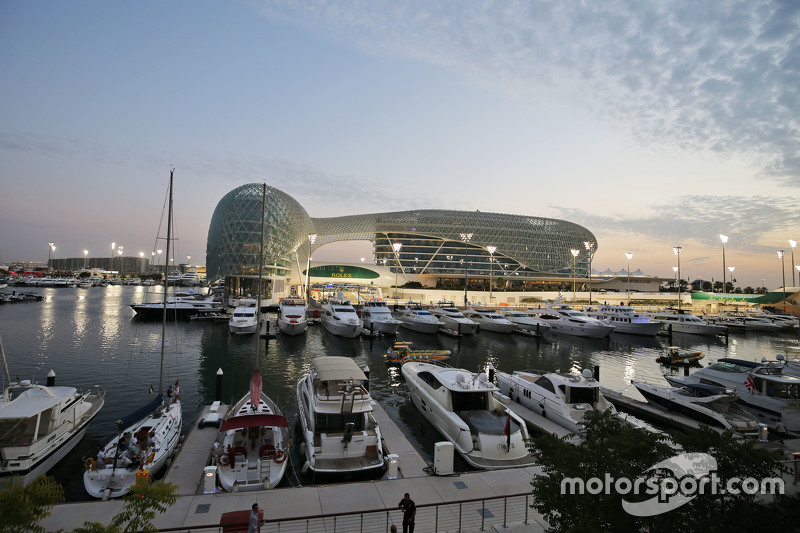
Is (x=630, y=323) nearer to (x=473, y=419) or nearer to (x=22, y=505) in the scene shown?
(x=473, y=419)

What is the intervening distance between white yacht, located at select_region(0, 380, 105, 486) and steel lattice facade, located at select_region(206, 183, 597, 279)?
77.0m

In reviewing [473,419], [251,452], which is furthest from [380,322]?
[251,452]

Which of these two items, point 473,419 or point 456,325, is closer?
point 473,419

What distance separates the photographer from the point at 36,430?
1302cm

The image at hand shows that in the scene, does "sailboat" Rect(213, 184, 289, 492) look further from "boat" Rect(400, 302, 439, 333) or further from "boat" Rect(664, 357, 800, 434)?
"boat" Rect(400, 302, 439, 333)

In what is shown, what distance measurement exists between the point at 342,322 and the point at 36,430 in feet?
96.7

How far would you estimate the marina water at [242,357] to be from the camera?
1925 cm

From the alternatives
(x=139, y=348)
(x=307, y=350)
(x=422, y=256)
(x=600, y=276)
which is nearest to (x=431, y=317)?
(x=307, y=350)

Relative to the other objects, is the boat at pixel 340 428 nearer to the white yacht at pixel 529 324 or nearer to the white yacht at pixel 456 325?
the white yacht at pixel 456 325

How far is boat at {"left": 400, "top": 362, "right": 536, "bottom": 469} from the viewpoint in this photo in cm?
1341

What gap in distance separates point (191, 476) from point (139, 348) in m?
27.9

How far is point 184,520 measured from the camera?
913cm

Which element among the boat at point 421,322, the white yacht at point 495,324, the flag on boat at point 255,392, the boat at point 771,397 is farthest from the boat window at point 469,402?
the white yacht at point 495,324

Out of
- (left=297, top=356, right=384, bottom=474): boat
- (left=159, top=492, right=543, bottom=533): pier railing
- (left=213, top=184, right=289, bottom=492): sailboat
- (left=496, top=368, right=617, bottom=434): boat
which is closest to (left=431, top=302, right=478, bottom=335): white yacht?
(left=496, top=368, right=617, bottom=434): boat
